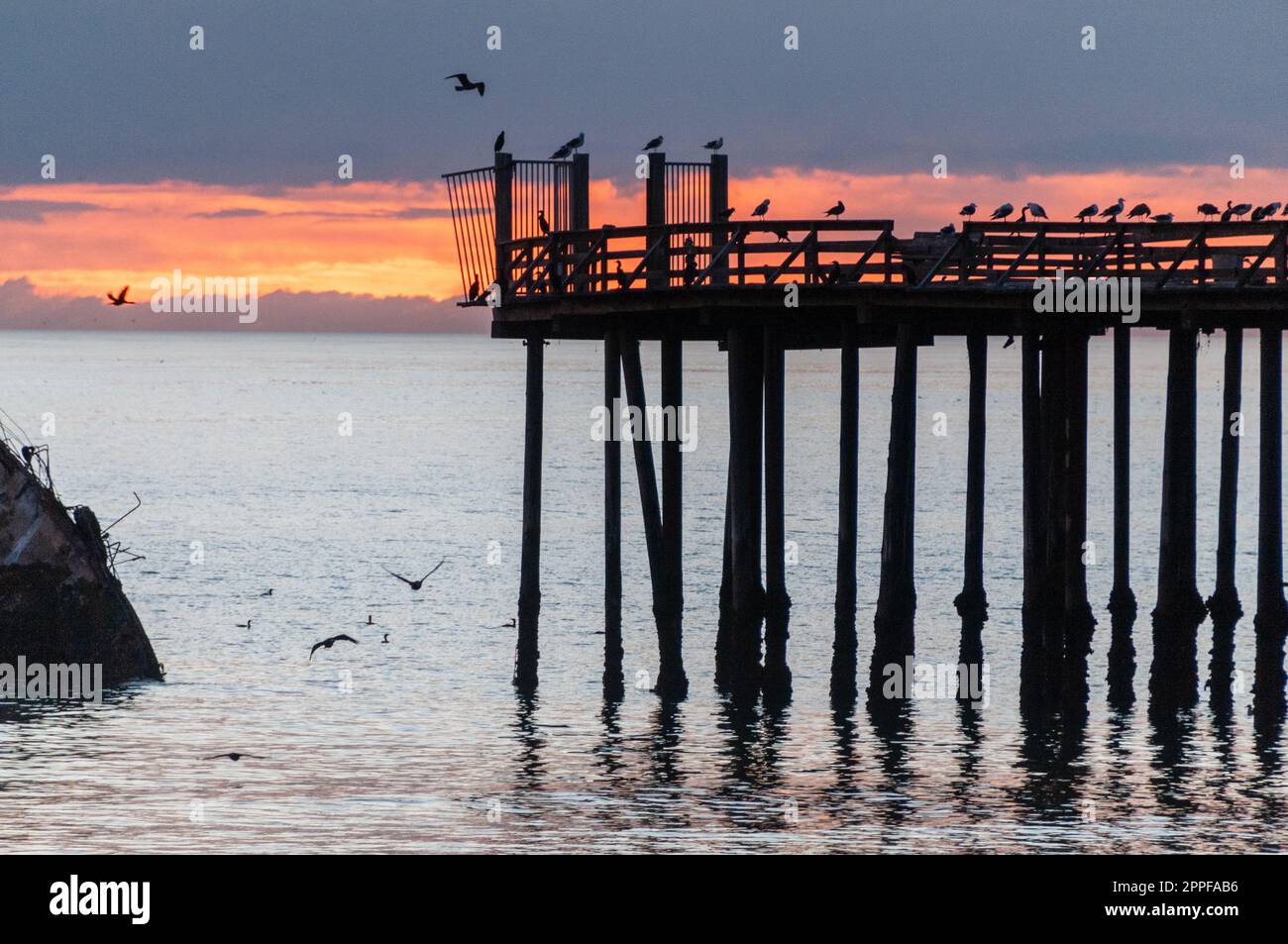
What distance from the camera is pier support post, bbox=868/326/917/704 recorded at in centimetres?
2809

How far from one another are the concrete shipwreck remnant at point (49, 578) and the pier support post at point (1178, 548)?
52.2ft

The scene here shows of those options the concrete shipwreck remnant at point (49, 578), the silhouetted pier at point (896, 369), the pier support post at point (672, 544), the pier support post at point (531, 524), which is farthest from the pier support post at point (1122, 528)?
the concrete shipwreck remnant at point (49, 578)

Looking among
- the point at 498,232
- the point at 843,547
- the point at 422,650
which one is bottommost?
the point at 422,650

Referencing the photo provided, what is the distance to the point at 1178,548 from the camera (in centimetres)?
3081

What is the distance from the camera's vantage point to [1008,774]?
23.0 meters

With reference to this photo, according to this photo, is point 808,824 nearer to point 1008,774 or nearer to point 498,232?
point 1008,774

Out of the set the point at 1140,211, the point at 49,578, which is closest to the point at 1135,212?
the point at 1140,211

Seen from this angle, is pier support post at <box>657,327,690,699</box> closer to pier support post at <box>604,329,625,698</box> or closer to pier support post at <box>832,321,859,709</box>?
pier support post at <box>604,329,625,698</box>

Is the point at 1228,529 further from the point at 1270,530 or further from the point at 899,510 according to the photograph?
the point at 899,510

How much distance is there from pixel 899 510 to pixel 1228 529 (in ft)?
23.0

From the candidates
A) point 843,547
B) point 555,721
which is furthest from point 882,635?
point 555,721

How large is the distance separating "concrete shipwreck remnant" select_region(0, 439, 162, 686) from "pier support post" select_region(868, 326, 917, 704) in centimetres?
1174

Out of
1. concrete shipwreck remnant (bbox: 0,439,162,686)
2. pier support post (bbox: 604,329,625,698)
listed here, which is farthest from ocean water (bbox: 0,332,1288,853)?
concrete shipwreck remnant (bbox: 0,439,162,686)
